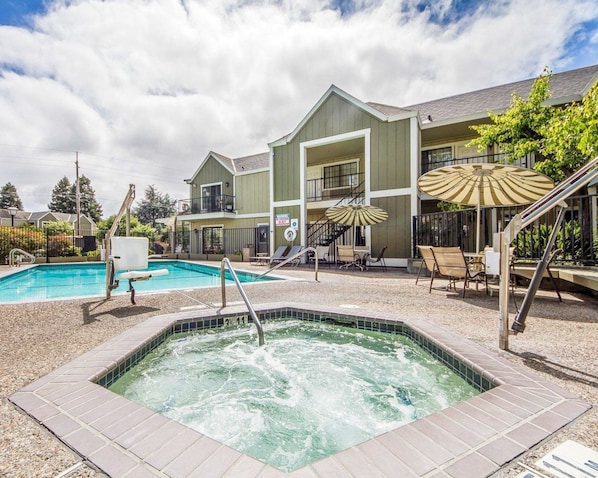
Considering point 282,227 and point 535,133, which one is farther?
point 282,227

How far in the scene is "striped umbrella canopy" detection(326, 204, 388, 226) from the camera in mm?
10174

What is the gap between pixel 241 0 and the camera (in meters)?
7.48

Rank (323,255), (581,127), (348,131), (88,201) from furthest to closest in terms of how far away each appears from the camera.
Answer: (88,201) → (323,255) → (348,131) → (581,127)

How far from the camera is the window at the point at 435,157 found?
520 inches

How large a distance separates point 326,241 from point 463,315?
401 inches

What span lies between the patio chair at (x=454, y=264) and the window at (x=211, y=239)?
1543cm

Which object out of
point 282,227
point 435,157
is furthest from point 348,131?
point 282,227

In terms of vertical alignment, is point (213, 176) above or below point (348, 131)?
below

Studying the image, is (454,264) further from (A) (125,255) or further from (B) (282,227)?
(B) (282,227)

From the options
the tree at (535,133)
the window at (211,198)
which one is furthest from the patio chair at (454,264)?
the window at (211,198)

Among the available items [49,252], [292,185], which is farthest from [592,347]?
[49,252]

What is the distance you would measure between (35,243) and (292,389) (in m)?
17.1

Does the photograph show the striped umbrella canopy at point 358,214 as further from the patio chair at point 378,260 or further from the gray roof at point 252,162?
the gray roof at point 252,162

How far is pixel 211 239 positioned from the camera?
1959 centimetres
